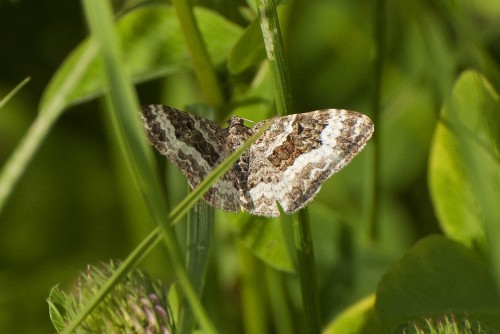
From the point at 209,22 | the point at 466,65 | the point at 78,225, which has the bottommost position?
the point at 78,225

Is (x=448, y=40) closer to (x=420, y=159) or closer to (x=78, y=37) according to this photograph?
(x=420, y=159)

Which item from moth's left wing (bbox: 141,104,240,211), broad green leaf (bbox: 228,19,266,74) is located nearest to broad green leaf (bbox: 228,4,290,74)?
broad green leaf (bbox: 228,19,266,74)

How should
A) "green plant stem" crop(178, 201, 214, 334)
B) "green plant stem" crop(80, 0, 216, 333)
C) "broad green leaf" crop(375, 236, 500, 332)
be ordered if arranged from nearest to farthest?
"green plant stem" crop(80, 0, 216, 333) < "green plant stem" crop(178, 201, 214, 334) < "broad green leaf" crop(375, 236, 500, 332)

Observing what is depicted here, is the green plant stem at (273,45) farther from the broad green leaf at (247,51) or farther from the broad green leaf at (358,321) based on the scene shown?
the broad green leaf at (358,321)

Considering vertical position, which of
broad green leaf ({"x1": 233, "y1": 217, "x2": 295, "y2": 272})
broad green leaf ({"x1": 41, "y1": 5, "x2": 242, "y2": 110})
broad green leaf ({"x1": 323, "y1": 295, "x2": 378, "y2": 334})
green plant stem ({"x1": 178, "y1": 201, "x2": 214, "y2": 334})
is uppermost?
broad green leaf ({"x1": 41, "y1": 5, "x2": 242, "y2": 110})

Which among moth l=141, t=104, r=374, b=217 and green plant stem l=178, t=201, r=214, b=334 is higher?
moth l=141, t=104, r=374, b=217

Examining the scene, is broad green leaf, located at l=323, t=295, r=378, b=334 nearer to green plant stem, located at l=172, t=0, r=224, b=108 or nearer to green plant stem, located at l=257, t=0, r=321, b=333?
green plant stem, located at l=257, t=0, r=321, b=333

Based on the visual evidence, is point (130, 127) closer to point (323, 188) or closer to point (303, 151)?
point (303, 151)

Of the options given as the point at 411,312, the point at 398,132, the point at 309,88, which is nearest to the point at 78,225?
the point at 309,88

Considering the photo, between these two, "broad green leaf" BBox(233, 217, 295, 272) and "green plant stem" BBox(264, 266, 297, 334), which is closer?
"broad green leaf" BBox(233, 217, 295, 272)
